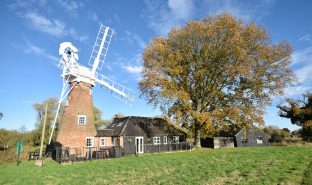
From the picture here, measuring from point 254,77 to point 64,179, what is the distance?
74.0 ft

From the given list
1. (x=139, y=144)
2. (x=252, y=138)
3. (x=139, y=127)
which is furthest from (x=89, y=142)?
(x=252, y=138)

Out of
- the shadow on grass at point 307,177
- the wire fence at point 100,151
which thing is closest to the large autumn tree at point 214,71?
the wire fence at point 100,151

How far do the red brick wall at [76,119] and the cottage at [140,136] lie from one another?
2202 mm

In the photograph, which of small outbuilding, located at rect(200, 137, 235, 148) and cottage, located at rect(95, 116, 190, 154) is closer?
cottage, located at rect(95, 116, 190, 154)

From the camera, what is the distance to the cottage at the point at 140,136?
3384cm

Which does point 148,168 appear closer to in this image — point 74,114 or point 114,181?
point 114,181

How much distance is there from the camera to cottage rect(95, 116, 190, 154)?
111 ft

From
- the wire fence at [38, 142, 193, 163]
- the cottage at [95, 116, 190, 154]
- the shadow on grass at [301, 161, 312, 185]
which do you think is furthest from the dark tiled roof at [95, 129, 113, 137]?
the shadow on grass at [301, 161, 312, 185]

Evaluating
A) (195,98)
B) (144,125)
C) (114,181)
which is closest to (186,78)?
(195,98)

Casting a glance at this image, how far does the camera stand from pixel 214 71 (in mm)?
30156

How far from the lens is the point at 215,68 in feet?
98.9

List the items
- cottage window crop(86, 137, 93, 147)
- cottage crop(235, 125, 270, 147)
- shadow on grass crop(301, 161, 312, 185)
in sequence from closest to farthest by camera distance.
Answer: shadow on grass crop(301, 161, 312, 185) < cottage window crop(86, 137, 93, 147) < cottage crop(235, 125, 270, 147)

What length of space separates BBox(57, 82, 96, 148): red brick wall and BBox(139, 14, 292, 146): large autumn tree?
803 cm

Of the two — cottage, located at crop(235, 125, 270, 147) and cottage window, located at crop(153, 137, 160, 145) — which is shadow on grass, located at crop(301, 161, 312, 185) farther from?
cottage, located at crop(235, 125, 270, 147)
